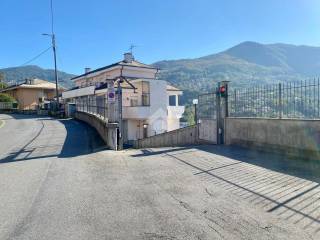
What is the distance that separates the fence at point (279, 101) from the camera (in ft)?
26.3

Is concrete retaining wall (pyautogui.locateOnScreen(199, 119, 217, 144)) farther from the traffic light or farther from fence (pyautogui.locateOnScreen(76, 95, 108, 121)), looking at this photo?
fence (pyautogui.locateOnScreen(76, 95, 108, 121))

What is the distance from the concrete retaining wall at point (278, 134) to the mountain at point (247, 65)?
3267 inches

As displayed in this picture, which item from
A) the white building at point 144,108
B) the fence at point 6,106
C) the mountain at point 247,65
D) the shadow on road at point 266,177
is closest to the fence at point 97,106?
the white building at point 144,108

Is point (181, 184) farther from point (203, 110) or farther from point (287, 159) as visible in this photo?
point (203, 110)

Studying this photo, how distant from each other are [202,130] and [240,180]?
7.00m

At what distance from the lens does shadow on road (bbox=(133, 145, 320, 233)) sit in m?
4.67

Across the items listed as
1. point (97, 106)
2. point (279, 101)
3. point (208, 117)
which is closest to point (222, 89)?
point (208, 117)

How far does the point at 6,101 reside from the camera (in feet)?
167

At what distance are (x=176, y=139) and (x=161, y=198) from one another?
10.5 metres

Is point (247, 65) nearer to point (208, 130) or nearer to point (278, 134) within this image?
point (208, 130)

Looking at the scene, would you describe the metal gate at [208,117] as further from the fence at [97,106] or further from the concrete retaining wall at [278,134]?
the fence at [97,106]

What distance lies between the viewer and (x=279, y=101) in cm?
915

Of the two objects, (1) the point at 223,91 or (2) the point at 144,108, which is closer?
(1) the point at 223,91

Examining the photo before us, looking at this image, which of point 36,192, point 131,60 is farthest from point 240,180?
point 131,60
